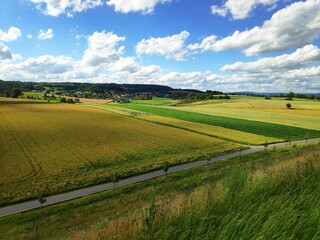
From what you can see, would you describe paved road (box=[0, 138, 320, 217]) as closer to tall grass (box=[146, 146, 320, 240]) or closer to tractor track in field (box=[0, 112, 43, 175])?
tractor track in field (box=[0, 112, 43, 175])

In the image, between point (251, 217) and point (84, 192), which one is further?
point (84, 192)

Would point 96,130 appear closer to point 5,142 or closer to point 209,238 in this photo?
point 5,142

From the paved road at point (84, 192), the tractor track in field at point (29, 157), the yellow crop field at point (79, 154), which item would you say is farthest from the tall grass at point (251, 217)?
the tractor track in field at point (29, 157)

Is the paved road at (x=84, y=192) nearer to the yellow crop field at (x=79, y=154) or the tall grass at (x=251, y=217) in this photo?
the yellow crop field at (x=79, y=154)

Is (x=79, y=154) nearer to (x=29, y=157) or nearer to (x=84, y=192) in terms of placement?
(x=29, y=157)

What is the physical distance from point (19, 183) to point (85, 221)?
35.9ft

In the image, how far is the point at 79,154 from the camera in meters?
39.3

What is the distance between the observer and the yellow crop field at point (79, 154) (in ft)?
90.4

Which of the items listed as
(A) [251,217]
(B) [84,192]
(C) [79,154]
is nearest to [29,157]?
(C) [79,154]

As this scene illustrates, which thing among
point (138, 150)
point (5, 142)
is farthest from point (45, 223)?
point (5, 142)

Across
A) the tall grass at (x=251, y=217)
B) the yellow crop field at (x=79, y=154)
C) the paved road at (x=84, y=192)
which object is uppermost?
the tall grass at (x=251, y=217)

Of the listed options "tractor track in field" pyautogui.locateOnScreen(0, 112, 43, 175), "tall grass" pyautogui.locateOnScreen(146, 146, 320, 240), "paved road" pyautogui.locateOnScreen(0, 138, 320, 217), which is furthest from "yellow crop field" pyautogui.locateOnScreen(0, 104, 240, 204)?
"tall grass" pyautogui.locateOnScreen(146, 146, 320, 240)

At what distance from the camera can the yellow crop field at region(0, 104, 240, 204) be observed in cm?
2756

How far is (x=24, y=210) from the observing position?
71.8 feet
